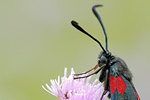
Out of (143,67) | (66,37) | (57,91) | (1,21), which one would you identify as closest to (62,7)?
(66,37)

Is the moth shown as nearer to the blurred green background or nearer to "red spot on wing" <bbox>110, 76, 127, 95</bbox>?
"red spot on wing" <bbox>110, 76, 127, 95</bbox>

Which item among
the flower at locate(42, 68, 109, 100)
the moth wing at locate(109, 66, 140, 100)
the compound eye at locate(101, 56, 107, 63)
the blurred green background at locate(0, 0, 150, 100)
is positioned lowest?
the moth wing at locate(109, 66, 140, 100)

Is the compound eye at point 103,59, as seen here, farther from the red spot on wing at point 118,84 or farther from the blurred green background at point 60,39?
the blurred green background at point 60,39

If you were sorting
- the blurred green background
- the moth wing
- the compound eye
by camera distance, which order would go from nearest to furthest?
the moth wing, the compound eye, the blurred green background

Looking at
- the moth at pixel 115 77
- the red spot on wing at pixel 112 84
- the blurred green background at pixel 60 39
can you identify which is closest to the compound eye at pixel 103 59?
Result: the moth at pixel 115 77

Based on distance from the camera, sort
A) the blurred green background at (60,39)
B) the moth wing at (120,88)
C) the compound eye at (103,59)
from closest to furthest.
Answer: the moth wing at (120,88), the compound eye at (103,59), the blurred green background at (60,39)

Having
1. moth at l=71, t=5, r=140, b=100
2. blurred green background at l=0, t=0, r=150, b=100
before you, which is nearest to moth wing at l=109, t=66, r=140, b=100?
moth at l=71, t=5, r=140, b=100

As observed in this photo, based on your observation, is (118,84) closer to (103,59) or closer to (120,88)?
(120,88)
